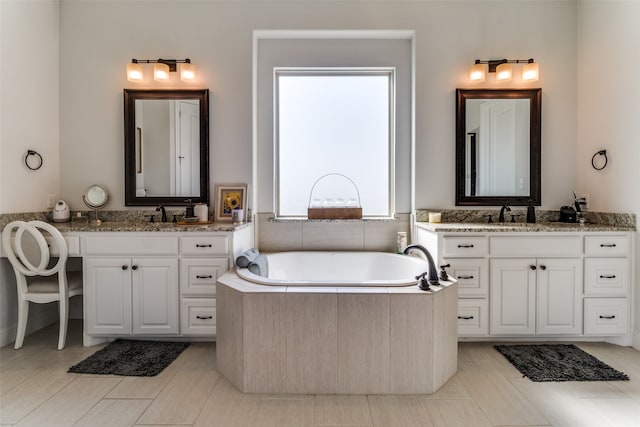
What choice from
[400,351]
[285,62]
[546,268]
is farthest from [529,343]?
[285,62]

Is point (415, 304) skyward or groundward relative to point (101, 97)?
groundward

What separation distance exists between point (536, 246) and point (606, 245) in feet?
1.62

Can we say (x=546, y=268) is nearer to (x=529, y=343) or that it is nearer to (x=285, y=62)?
(x=529, y=343)

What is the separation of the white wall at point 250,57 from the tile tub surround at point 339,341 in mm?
1478

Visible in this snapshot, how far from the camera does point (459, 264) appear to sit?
2.68 m

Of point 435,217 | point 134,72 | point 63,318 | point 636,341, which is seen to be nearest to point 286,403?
point 63,318

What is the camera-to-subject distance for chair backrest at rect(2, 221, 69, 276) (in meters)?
2.46

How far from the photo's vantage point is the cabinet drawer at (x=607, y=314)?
105 inches

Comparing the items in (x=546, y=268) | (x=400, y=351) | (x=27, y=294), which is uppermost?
(x=546, y=268)

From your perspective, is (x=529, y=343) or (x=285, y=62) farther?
(x=285, y=62)

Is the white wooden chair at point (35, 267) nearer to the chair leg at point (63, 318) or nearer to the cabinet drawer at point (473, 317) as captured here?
the chair leg at point (63, 318)

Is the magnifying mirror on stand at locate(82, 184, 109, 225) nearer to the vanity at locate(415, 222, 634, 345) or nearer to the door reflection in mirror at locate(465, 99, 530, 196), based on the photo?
the vanity at locate(415, 222, 634, 345)

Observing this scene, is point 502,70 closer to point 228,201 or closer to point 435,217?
point 435,217

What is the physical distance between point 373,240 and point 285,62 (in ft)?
5.85
